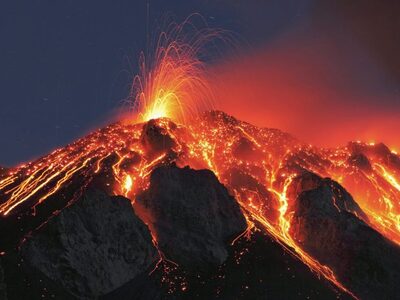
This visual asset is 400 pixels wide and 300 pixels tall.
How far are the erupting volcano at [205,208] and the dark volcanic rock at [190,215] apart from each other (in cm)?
18

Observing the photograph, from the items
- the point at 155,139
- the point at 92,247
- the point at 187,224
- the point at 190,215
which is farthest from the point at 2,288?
the point at 155,139

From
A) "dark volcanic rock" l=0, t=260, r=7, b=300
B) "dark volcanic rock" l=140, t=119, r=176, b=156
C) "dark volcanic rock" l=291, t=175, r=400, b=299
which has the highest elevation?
"dark volcanic rock" l=140, t=119, r=176, b=156

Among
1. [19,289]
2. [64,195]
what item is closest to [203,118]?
[64,195]

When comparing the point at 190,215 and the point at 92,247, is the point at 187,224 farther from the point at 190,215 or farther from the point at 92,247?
the point at 92,247

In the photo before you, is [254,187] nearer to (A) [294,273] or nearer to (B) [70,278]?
(A) [294,273]

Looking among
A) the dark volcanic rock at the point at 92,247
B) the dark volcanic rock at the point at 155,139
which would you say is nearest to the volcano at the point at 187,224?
the dark volcanic rock at the point at 92,247

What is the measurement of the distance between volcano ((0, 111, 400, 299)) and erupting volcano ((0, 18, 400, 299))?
0.22 m

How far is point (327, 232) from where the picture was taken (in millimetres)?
77812

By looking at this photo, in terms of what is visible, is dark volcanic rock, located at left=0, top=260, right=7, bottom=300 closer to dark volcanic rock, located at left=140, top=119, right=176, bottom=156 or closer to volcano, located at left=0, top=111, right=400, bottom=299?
volcano, located at left=0, top=111, right=400, bottom=299

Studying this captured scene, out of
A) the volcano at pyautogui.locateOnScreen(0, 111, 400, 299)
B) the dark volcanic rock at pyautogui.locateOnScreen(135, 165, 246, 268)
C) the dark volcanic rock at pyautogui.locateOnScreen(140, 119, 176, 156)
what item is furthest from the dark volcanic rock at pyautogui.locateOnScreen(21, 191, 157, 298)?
the dark volcanic rock at pyautogui.locateOnScreen(140, 119, 176, 156)

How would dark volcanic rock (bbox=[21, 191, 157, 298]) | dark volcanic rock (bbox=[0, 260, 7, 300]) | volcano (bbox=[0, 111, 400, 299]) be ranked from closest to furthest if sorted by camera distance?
dark volcanic rock (bbox=[0, 260, 7, 300]) → dark volcanic rock (bbox=[21, 191, 157, 298]) → volcano (bbox=[0, 111, 400, 299])

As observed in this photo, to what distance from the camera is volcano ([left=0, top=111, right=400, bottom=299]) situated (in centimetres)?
5569

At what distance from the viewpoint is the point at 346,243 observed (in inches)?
2938

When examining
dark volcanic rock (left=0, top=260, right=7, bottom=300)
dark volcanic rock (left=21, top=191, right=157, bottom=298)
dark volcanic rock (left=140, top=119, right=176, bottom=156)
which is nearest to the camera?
dark volcanic rock (left=0, top=260, right=7, bottom=300)
